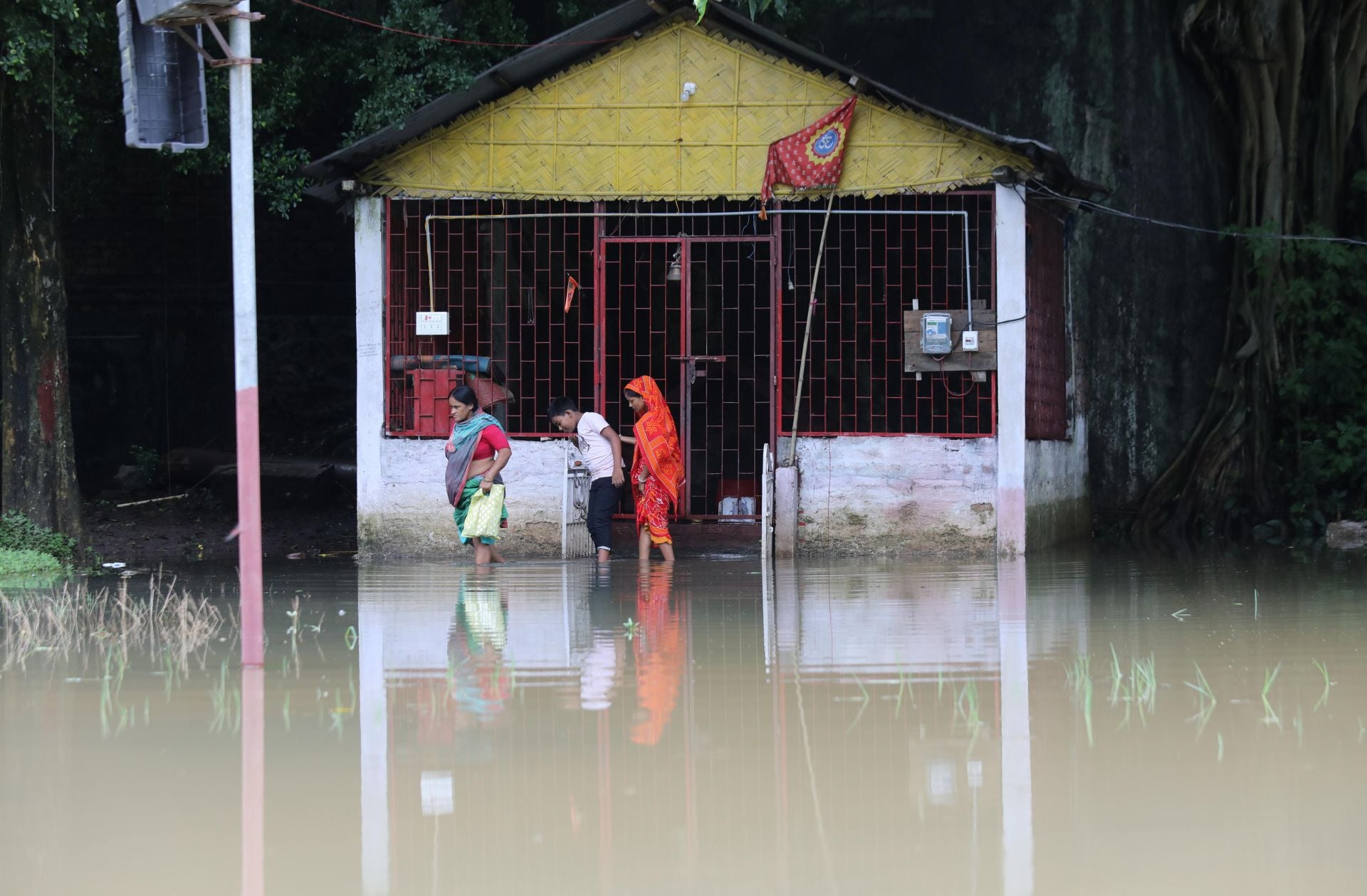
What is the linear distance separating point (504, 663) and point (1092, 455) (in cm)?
1128

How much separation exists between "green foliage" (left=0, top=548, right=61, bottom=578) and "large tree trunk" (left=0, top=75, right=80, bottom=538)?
532 mm

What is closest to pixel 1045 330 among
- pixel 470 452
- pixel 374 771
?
pixel 470 452

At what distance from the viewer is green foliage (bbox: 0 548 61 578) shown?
1080 centimetres

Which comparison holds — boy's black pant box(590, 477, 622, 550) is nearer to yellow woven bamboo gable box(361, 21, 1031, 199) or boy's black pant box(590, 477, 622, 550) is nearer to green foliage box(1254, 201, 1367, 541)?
yellow woven bamboo gable box(361, 21, 1031, 199)

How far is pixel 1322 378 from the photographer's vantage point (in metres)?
15.3

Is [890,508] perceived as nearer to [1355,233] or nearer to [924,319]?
[924,319]

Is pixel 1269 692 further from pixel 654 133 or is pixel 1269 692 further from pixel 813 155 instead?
pixel 654 133

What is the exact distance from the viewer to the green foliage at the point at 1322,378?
593 inches

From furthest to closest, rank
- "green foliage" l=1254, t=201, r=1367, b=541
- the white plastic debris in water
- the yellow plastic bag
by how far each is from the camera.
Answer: "green foliage" l=1254, t=201, r=1367, b=541
the yellow plastic bag
the white plastic debris in water

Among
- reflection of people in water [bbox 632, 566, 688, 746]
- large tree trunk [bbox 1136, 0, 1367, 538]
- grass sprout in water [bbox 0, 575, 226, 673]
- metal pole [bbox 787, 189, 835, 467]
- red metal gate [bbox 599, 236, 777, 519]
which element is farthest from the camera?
large tree trunk [bbox 1136, 0, 1367, 538]

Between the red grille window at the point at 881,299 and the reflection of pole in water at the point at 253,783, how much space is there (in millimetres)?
6983

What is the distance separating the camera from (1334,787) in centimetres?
377

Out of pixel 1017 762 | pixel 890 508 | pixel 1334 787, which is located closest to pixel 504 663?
pixel 1017 762

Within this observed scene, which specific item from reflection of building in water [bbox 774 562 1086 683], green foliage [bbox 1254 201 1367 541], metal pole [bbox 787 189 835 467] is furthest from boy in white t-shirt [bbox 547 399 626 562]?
green foliage [bbox 1254 201 1367 541]
